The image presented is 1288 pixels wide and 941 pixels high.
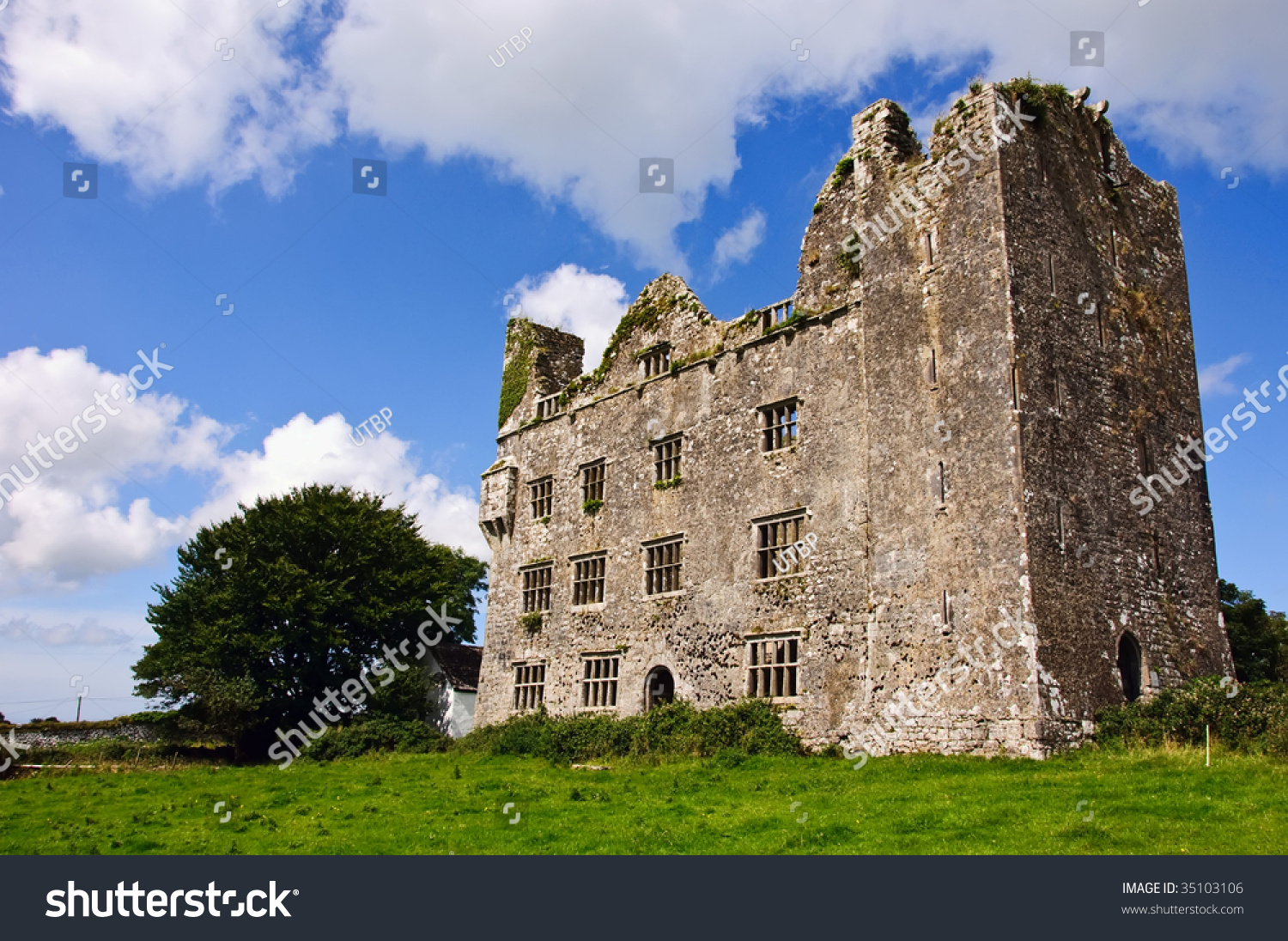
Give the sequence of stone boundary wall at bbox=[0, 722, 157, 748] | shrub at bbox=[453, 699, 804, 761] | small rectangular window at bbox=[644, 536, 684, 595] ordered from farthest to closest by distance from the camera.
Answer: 1. stone boundary wall at bbox=[0, 722, 157, 748]
2. small rectangular window at bbox=[644, 536, 684, 595]
3. shrub at bbox=[453, 699, 804, 761]

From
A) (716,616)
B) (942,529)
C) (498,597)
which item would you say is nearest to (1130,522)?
(942,529)

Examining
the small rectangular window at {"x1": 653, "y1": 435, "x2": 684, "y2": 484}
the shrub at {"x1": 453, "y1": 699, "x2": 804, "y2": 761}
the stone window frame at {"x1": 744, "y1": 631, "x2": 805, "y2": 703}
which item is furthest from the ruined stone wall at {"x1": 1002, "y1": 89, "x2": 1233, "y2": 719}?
the small rectangular window at {"x1": 653, "y1": 435, "x2": 684, "y2": 484}

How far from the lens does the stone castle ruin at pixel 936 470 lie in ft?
67.3

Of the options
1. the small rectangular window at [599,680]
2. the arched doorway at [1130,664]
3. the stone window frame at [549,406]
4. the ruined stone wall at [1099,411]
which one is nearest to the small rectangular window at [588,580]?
the small rectangular window at [599,680]

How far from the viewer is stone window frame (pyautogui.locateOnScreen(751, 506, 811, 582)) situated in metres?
25.0

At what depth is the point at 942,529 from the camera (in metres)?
21.5

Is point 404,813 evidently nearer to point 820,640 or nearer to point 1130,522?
point 820,640

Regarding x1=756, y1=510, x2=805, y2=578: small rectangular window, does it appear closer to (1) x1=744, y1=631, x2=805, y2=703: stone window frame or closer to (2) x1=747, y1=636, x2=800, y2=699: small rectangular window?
(1) x1=744, y1=631, x2=805, y2=703: stone window frame

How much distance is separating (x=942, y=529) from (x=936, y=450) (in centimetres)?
181

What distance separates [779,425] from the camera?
26.6 meters

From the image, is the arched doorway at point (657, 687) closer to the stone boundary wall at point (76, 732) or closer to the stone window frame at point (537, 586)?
the stone window frame at point (537, 586)
